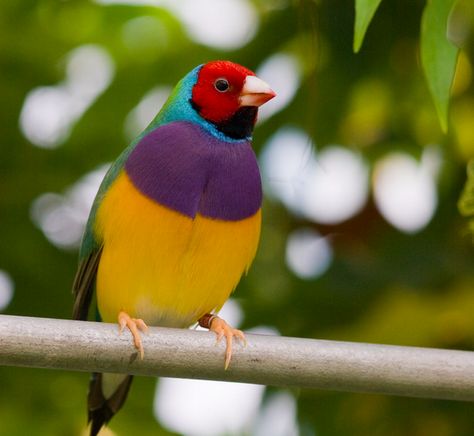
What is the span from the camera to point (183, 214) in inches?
124

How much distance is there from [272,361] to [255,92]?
51.2 inches

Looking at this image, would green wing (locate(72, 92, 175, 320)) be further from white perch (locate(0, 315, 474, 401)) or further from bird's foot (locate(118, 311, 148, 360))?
white perch (locate(0, 315, 474, 401))

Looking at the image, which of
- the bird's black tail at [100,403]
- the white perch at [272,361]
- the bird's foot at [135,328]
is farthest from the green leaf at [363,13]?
the bird's black tail at [100,403]

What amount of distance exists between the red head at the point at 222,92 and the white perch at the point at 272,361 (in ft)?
4.06

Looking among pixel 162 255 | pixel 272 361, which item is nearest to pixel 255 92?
pixel 162 255

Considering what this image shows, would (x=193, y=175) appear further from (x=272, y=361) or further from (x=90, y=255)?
(x=272, y=361)

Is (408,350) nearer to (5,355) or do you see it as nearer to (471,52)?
(5,355)

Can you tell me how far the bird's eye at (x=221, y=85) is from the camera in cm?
347

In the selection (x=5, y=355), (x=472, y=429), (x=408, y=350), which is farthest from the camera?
(x=472, y=429)

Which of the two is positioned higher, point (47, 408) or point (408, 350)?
point (408, 350)

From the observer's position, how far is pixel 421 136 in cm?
432

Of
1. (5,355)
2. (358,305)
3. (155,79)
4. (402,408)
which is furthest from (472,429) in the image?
(5,355)

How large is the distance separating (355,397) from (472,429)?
17.0 inches

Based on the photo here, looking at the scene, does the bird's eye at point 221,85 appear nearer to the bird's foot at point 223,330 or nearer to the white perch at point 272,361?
the bird's foot at point 223,330
